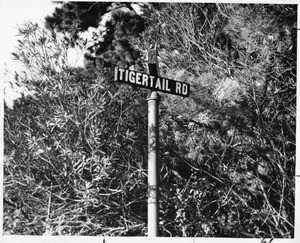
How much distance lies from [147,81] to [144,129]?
584 millimetres

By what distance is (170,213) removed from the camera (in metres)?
6.48

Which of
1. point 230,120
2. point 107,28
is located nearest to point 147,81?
point 107,28

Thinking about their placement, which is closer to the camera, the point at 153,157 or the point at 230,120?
the point at 153,157

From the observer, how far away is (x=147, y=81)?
251 inches

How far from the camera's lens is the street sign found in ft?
20.7

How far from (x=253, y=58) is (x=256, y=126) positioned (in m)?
0.83

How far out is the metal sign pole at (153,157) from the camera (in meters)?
6.34

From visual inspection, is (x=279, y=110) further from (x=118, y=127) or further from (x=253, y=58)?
(x=118, y=127)

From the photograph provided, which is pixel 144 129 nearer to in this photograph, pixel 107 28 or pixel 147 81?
pixel 147 81

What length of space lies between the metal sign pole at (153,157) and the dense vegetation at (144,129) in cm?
10

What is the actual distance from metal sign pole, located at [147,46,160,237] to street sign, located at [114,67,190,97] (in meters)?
0.07

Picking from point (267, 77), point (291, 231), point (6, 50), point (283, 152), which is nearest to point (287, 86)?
point (267, 77)

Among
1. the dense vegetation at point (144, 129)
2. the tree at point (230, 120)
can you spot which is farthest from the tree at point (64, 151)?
the tree at point (230, 120)

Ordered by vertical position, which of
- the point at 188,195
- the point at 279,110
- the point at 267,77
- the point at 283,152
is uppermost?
the point at 267,77
